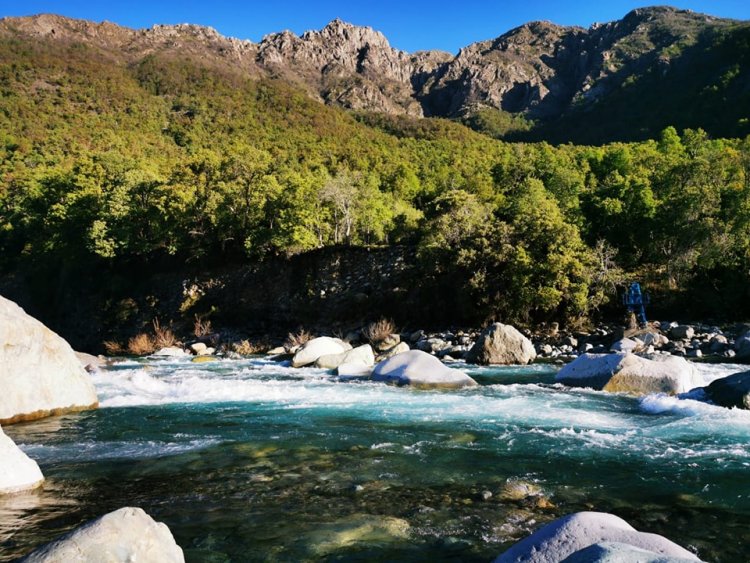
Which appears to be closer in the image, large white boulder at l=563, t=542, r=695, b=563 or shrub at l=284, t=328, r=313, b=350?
large white boulder at l=563, t=542, r=695, b=563

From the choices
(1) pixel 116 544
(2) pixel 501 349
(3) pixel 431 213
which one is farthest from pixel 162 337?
(1) pixel 116 544

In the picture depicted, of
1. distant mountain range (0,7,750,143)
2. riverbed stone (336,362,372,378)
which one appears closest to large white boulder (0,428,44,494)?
riverbed stone (336,362,372,378)

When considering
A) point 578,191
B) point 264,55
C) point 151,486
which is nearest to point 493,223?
point 578,191

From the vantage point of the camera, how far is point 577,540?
4.24m

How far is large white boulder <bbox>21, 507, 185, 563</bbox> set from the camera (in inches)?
157

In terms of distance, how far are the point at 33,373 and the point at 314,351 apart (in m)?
11.8

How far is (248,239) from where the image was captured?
4056 centimetres

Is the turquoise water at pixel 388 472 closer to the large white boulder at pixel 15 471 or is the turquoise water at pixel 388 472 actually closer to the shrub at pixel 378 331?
the large white boulder at pixel 15 471

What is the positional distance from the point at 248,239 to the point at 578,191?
25.5m

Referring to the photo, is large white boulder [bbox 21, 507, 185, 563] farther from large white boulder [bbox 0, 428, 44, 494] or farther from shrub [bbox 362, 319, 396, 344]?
shrub [bbox 362, 319, 396, 344]

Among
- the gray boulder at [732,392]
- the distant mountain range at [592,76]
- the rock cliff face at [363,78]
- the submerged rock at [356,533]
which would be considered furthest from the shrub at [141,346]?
the rock cliff face at [363,78]

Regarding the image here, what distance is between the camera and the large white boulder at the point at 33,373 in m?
11.3

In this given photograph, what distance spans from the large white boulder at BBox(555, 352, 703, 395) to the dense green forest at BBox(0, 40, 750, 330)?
13917 mm

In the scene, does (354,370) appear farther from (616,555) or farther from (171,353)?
(171,353)
